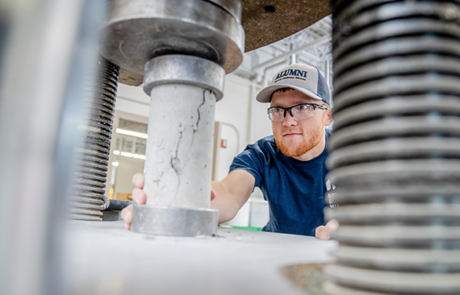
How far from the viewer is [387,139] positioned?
1.00 feet

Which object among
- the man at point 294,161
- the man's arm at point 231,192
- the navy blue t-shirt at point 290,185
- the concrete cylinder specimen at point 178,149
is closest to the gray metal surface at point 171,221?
the concrete cylinder specimen at point 178,149

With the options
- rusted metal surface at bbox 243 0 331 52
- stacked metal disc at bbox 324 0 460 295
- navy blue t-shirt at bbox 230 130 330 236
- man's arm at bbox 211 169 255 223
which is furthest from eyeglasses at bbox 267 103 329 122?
stacked metal disc at bbox 324 0 460 295

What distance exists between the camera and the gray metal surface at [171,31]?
1.78 ft

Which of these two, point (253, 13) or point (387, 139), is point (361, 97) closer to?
point (387, 139)

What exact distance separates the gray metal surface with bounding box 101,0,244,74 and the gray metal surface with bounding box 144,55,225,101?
0.02 m

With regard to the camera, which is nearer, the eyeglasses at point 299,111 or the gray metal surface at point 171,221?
the gray metal surface at point 171,221

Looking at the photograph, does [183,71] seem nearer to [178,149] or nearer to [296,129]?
[178,149]

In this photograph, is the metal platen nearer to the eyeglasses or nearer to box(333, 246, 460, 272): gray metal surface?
box(333, 246, 460, 272): gray metal surface

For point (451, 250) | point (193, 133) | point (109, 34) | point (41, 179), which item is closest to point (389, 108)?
point (451, 250)

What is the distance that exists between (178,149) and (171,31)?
23 centimetres

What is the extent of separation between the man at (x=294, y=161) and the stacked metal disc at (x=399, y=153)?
55.5 inches

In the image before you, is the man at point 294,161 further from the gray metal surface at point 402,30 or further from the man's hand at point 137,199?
the gray metal surface at point 402,30

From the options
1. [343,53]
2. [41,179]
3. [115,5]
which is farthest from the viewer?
[115,5]

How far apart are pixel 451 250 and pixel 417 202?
0.05 meters
